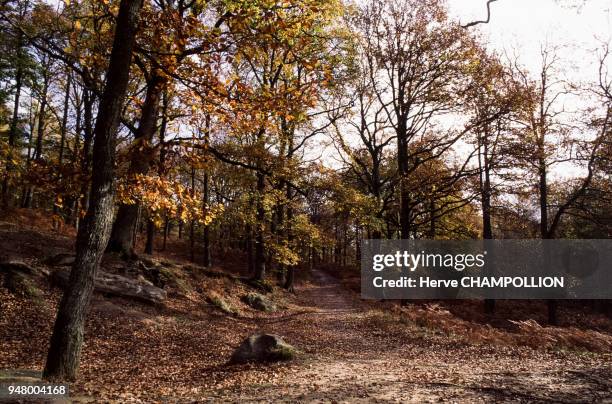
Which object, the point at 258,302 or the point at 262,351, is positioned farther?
the point at 258,302

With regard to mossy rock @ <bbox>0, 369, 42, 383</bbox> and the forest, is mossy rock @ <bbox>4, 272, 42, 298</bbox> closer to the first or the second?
the forest

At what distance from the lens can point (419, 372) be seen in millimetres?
8719

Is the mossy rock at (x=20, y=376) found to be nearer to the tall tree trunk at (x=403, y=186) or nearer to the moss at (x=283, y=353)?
the moss at (x=283, y=353)

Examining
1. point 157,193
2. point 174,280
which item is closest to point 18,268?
point 174,280

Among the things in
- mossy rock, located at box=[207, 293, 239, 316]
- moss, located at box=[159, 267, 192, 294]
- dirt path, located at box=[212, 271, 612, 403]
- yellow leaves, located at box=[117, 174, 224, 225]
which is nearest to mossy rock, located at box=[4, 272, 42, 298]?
moss, located at box=[159, 267, 192, 294]

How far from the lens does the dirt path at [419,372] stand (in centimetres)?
673

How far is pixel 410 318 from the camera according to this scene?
57.3 feet

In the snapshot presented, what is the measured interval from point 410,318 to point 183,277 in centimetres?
1046

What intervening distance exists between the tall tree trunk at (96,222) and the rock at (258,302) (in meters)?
13.4

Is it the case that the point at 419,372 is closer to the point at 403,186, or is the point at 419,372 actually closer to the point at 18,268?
the point at 18,268

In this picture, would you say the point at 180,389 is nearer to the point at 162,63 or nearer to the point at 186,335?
the point at 186,335

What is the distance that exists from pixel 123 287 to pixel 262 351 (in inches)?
273

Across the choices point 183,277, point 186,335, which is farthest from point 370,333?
point 183,277

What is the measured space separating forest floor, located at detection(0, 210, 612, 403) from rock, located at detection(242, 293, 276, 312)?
72.3 inches
